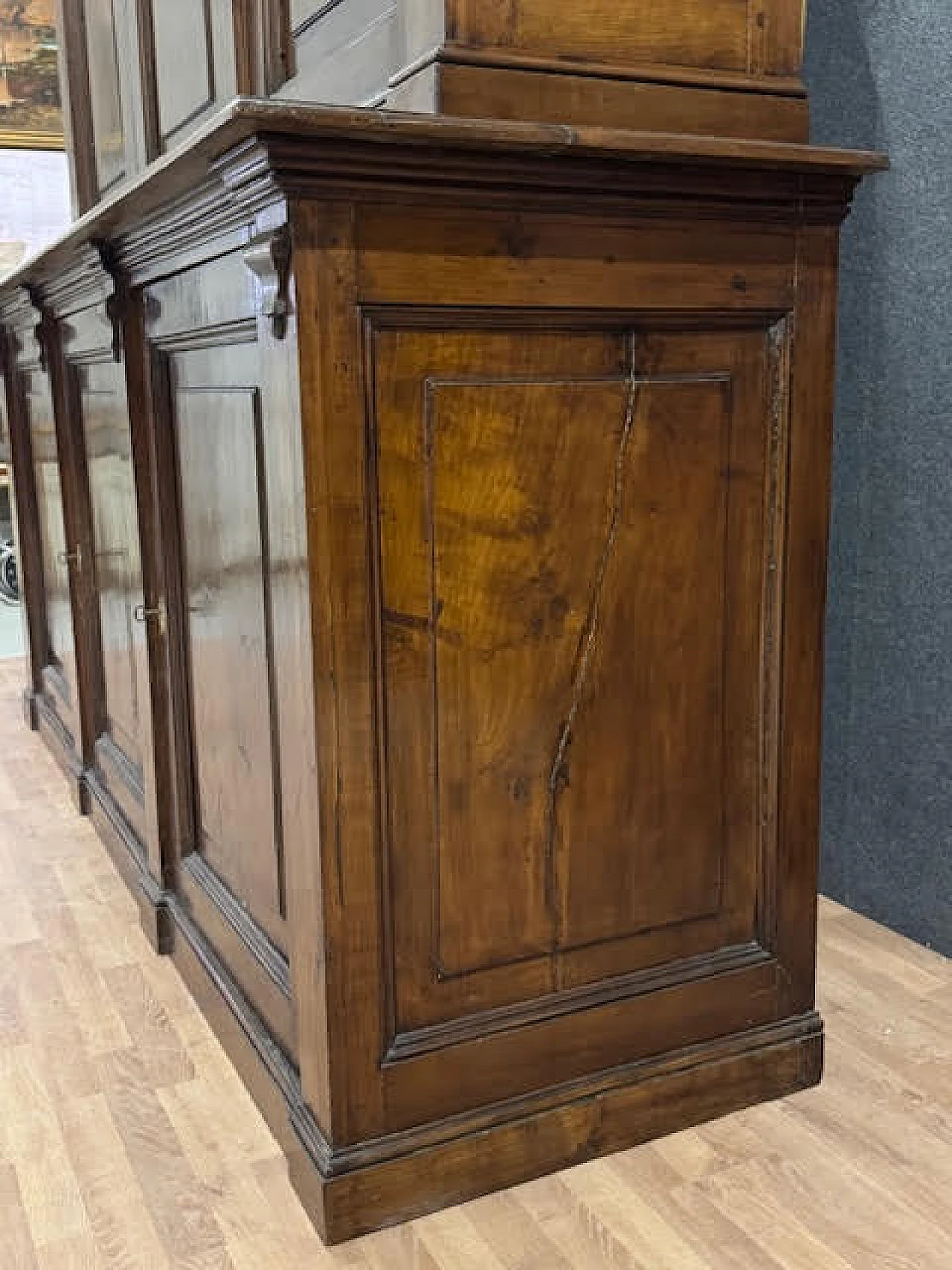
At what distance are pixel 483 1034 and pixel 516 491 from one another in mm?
764

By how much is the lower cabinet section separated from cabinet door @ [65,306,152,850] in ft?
1.28

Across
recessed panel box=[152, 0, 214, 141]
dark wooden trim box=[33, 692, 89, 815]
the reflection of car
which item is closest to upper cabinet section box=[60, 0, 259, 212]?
recessed panel box=[152, 0, 214, 141]

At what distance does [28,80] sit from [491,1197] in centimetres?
701

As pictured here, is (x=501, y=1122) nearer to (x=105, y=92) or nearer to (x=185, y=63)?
(x=185, y=63)

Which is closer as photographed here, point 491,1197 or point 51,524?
point 491,1197

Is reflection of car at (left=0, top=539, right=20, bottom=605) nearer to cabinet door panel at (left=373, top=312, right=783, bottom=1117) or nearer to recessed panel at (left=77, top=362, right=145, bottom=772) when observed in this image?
recessed panel at (left=77, top=362, right=145, bottom=772)

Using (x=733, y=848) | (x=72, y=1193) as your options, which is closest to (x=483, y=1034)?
(x=733, y=848)

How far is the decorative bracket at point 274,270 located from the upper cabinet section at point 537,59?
0.27 metres

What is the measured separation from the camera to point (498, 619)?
70.1 inches

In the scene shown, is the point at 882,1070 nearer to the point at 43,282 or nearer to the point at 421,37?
the point at 421,37

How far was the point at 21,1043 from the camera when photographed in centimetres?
233

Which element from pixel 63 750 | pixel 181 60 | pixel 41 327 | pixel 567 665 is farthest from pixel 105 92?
pixel 567 665

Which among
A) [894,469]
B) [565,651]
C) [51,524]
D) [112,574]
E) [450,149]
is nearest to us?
[450,149]

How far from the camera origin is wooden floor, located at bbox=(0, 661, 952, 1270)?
5.77ft
